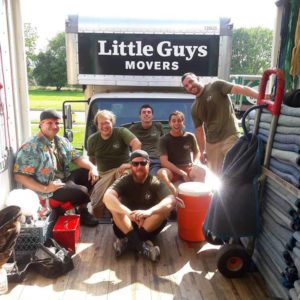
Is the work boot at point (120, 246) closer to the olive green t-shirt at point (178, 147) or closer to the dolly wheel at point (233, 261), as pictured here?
the dolly wheel at point (233, 261)

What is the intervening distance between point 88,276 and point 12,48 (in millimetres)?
2805

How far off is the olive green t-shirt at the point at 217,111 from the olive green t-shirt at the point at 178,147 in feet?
1.11

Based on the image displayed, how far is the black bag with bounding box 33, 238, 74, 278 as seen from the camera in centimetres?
339

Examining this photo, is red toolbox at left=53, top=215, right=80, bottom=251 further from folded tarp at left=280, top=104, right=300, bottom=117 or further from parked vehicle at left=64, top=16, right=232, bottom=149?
folded tarp at left=280, top=104, right=300, bottom=117

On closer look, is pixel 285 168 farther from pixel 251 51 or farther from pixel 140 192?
pixel 251 51

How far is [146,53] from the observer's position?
5496 mm

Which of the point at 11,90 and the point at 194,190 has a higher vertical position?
the point at 11,90

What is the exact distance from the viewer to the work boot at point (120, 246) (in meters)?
3.77

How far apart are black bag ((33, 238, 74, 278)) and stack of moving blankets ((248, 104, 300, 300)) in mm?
1877

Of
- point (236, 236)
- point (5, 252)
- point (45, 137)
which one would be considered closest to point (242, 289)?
point (236, 236)

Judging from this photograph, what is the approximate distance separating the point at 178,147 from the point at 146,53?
164 cm

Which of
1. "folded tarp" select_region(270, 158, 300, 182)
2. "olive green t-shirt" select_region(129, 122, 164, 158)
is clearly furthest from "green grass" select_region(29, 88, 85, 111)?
"folded tarp" select_region(270, 158, 300, 182)

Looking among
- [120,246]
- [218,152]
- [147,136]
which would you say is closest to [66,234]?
[120,246]

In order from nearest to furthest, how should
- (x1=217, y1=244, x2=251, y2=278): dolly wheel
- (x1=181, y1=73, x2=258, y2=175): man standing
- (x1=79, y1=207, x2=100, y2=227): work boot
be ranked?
(x1=217, y1=244, x2=251, y2=278): dolly wheel → (x1=79, y1=207, x2=100, y2=227): work boot → (x1=181, y1=73, x2=258, y2=175): man standing
